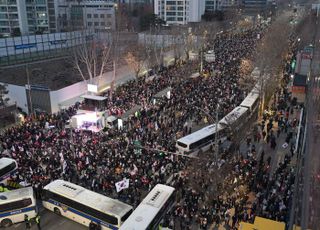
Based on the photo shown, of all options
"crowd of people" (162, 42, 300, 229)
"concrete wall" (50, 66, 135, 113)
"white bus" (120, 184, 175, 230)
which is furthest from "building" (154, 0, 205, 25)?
"white bus" (120, 184, 175, 230)

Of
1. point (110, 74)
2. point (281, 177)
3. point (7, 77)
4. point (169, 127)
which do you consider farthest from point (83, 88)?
point (281, 177)

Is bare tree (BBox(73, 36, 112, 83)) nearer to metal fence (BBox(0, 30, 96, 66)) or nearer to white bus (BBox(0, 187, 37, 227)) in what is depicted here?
metal fence (BBox(0, 30, 96, 66))

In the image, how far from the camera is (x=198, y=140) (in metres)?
21.3

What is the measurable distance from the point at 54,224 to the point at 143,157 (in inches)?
238

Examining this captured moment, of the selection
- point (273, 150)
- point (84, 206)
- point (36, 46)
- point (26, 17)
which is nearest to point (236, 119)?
point (273, 150)

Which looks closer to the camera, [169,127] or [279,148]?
[279,148]

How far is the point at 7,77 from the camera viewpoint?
4250 centimetres

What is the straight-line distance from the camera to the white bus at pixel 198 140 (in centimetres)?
2075

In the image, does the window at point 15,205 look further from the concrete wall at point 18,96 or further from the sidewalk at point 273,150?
the concrete wall at point 18,96

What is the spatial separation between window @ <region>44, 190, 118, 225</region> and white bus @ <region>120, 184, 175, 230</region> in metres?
1.00

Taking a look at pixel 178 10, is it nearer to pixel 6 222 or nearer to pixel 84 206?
pixel 84 206

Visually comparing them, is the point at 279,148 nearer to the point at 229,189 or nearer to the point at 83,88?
the point at 229,189

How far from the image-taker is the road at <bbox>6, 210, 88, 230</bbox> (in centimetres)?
1517

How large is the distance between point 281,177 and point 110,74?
2407cm
